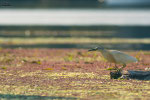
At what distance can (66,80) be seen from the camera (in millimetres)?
9875

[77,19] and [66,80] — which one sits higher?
[66,80]

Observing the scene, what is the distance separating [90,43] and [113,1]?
6668 centimetres

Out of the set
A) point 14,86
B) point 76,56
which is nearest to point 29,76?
point 14,86

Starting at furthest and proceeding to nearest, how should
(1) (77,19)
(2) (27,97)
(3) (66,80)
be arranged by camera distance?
(1) (77,19) < (3) (66,80) < (2) (27,97)

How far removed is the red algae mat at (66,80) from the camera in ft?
27.6

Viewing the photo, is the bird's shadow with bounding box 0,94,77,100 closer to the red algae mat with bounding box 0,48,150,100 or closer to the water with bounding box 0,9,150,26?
the red algae mat with bounding box 0,48,150,100

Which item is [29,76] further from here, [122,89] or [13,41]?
[13,41]

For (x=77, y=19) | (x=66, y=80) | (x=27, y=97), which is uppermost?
(x=27, y=97)

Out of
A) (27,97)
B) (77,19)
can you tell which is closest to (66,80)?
(27,97)

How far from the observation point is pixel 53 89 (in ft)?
29.0

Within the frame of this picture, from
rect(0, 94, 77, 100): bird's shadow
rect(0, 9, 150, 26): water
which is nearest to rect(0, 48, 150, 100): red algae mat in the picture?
rect(0, 94, 77, 100): bird's shadow

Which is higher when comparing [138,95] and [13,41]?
[138,95]

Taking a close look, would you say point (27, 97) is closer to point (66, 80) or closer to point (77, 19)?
point (66, 80)

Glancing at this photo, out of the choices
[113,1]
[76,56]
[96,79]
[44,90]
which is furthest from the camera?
[113,1]
